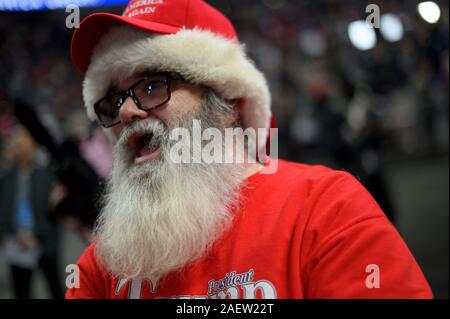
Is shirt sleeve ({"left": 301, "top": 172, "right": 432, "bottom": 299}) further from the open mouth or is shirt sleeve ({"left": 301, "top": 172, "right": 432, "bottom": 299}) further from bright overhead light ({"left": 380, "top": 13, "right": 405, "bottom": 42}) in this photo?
bright overhead light ({"left": 380, "top": 13, "right": 405, "bottom": 42})

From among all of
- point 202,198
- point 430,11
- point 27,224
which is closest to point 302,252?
point 202,198

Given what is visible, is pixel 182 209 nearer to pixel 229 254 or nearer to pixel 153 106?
pixel 229 254

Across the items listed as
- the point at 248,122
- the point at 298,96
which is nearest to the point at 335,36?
the point at 298,96

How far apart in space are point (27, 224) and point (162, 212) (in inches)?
140

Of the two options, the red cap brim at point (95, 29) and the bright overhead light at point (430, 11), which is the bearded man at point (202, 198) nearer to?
the red cap brim at point (95, 29)

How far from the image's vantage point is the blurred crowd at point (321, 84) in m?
4.92

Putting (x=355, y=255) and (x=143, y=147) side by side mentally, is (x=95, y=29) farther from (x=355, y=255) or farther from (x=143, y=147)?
(x=355, y=255)

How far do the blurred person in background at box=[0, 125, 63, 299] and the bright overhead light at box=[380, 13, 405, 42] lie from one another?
367 centimetres

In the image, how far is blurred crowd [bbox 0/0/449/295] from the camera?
4918 millimetres

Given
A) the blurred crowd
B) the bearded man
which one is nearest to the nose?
the bearded man

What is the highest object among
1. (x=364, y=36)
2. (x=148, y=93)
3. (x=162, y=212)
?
(x=364, y=36)

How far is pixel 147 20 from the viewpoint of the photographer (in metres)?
1.99

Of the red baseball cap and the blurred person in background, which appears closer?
the red baseball cap
